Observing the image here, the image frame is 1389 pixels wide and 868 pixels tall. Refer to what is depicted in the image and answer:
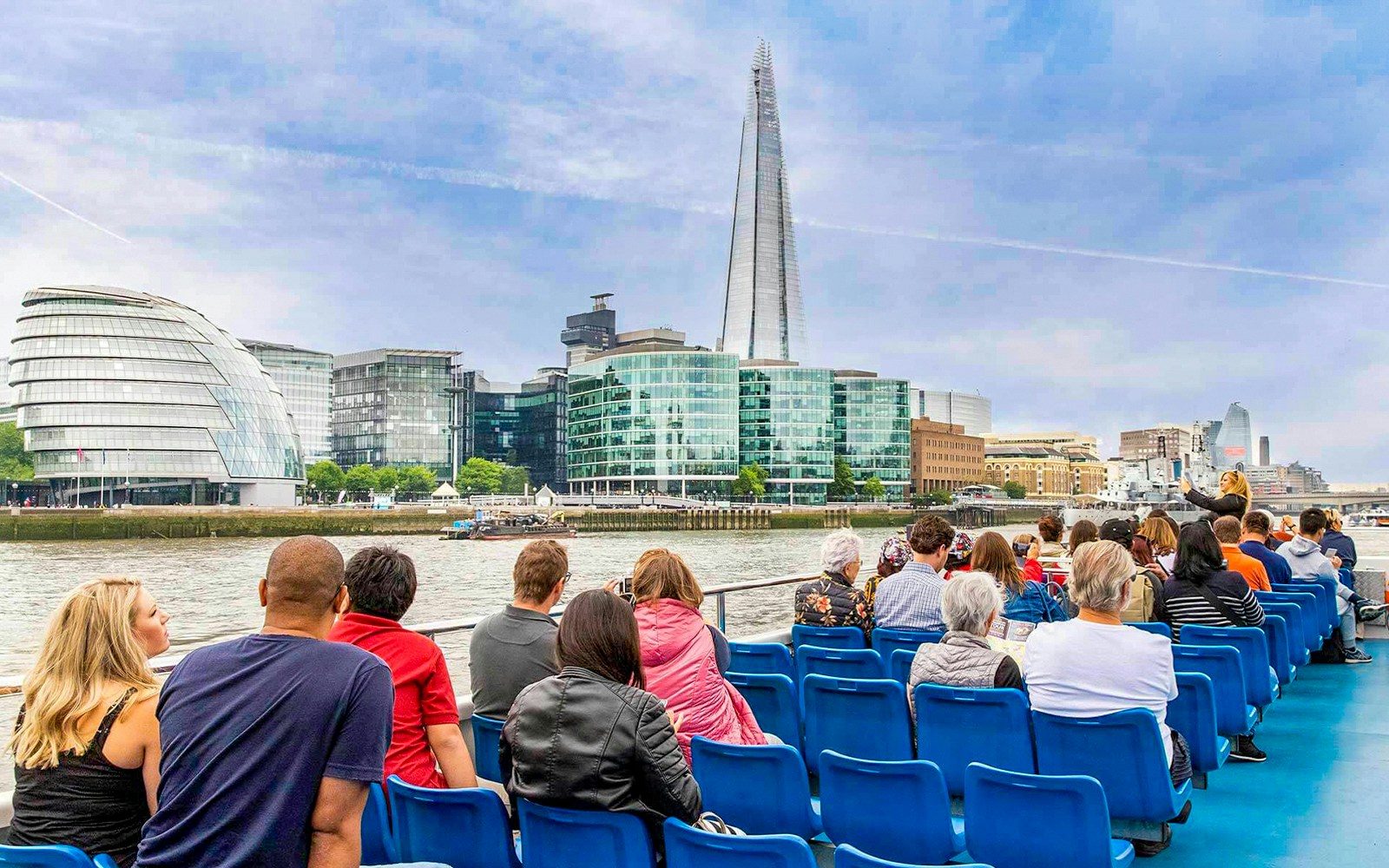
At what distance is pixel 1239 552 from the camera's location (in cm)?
710

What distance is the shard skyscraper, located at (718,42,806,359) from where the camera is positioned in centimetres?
14962

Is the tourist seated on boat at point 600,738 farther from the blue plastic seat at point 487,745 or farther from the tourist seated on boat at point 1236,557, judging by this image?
the tourist seated on boat at point 1236,557

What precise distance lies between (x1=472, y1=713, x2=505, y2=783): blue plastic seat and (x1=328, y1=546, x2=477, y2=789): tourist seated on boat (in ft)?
1.59

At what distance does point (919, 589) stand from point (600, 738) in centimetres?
367

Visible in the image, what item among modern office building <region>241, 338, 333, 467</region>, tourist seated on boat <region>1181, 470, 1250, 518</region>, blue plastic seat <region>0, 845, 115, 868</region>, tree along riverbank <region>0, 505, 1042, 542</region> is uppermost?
modern office building <region>241, 338, 333, 467</region>

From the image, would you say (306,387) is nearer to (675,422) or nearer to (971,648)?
A: (675,422)

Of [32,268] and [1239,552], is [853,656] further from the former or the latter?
[32,268]

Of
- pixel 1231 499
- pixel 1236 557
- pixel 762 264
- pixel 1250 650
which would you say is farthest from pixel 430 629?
pixel 762 264

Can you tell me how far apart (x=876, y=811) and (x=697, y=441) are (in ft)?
350

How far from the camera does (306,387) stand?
149m

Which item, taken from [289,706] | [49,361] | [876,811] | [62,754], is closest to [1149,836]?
[876,811]

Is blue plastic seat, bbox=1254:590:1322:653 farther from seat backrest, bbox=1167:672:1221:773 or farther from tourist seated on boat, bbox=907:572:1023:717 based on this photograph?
tourist seated on boat, bbox=907:572:1023:717

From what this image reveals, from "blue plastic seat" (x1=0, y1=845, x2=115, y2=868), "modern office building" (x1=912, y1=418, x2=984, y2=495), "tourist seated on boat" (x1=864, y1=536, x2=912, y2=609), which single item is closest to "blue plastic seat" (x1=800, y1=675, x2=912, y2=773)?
"blue plastic seat" (x1=0, y1=845, x2=115, y2=868)

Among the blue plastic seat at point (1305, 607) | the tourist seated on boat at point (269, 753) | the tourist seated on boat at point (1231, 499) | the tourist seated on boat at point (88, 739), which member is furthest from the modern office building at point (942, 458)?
the tourist seated on boat at point (269, 753)
